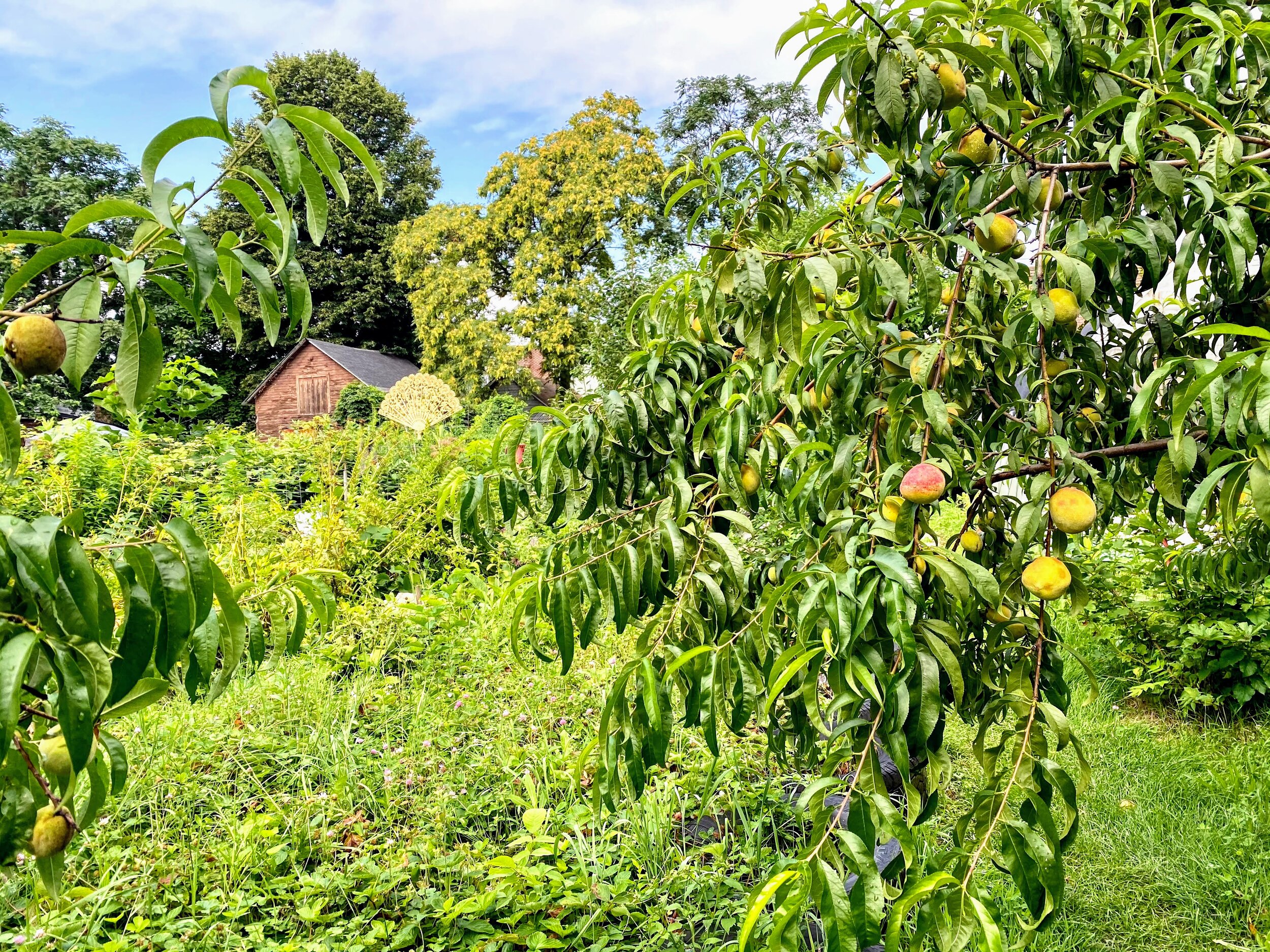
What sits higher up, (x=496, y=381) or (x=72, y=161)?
(x=72, y=161)

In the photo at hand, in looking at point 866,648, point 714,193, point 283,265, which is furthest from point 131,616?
point 714,193

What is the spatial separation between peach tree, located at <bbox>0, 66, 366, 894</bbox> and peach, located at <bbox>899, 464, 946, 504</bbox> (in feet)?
2.23

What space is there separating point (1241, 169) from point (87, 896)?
105 inches

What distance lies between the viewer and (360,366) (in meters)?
22.3

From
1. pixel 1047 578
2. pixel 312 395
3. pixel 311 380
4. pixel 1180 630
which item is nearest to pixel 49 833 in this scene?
pixel 1047 578

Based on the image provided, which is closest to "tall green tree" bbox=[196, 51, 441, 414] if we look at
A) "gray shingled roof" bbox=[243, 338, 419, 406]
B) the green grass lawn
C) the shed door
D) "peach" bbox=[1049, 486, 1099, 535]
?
"gray shingled roof" bbox=[243, 338, 419, 406]

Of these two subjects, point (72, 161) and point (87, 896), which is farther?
point (72, 161)

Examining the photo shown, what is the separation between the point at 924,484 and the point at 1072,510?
0.69ft

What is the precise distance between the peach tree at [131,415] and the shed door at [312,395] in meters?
23.1

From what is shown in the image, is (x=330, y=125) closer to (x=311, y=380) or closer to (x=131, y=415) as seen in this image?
(x=131, y=415)

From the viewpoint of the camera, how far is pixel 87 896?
180cm

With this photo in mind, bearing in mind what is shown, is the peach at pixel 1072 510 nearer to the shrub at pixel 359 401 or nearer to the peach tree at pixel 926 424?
the peach tree at pixel 926 424

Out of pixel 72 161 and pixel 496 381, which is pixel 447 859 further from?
pixel 72 161

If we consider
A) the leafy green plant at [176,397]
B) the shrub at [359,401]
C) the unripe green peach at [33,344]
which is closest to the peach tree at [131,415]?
the unripe green peach at [33,344]
